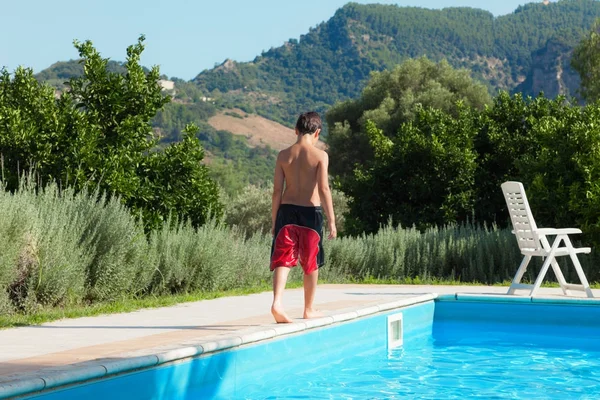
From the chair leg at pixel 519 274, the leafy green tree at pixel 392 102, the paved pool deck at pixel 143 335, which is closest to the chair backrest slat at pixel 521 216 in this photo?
the chair leg at pixel 519 274

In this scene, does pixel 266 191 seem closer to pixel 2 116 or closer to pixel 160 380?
pixel 2 116

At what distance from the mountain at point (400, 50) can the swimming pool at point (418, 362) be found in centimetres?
9411

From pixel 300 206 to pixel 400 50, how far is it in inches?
4189

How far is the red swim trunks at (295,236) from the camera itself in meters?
6.93

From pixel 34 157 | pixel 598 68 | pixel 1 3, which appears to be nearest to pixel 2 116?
pixel 34 157

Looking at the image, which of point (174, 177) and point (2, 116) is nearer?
point (2, 116)

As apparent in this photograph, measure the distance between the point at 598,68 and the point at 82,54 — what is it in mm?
30943

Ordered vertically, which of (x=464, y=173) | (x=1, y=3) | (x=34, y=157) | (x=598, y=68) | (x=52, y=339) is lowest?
(x=52, y=339)

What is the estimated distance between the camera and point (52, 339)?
20.4 ft

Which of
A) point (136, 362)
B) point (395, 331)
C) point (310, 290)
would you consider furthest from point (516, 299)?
point (136, 362)

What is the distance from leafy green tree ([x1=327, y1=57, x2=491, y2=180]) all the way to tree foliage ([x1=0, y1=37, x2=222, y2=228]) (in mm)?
27198

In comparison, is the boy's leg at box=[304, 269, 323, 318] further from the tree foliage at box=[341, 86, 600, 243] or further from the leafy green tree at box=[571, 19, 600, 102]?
the leafy green tree at box=[571, 19, 600, 102]

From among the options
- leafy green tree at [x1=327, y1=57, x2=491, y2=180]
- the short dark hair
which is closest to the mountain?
leafy green tree at [x1=327, y1=57, x2=491, y2=180]

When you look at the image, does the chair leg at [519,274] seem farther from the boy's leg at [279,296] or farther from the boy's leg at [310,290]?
the boy's leg at [279,296]
